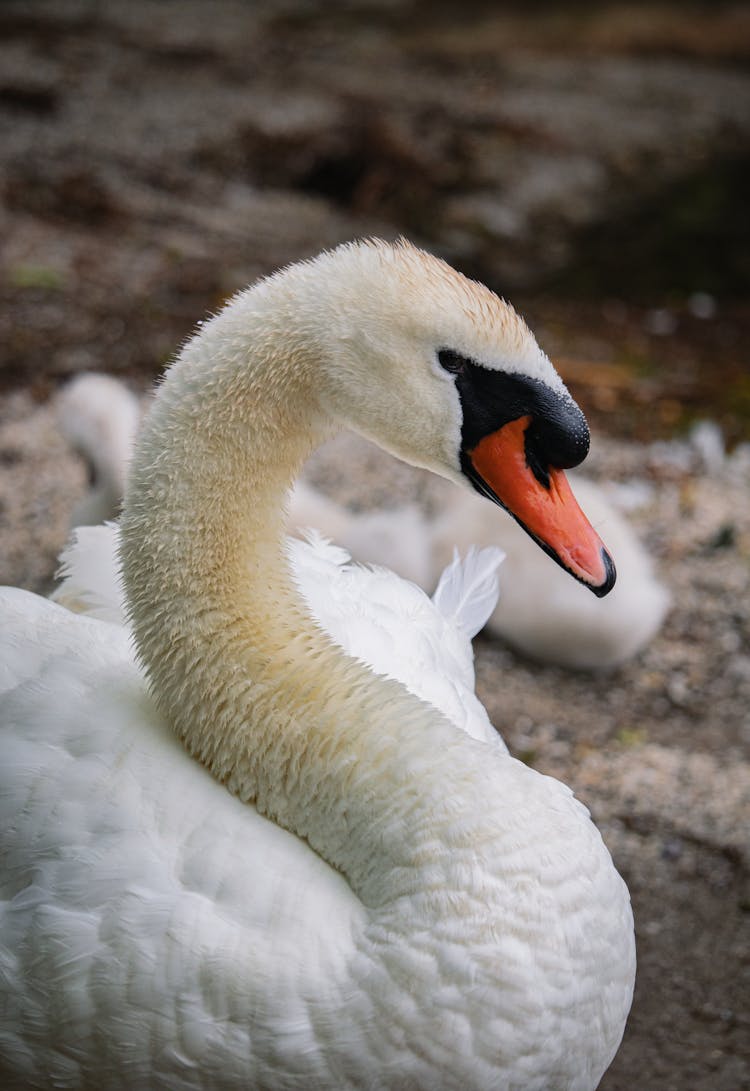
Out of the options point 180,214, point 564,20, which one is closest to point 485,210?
point 180,214

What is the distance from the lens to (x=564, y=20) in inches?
440

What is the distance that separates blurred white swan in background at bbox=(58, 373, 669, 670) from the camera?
13.2 ft

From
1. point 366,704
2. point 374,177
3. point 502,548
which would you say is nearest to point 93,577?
point 366,704

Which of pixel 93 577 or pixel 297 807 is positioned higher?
pixel 297 807

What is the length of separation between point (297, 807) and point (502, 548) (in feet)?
7.21

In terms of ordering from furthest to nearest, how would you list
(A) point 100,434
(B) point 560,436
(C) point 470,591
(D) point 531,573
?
1. (D) point 531,573
2. (A) point 100,434
3. (C) point 470,591
4. (B) point 560,436

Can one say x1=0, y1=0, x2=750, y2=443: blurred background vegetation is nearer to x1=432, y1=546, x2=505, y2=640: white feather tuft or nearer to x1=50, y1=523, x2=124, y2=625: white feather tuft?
x1=432, y1=546, x2=505, y2=640: white feather tuft

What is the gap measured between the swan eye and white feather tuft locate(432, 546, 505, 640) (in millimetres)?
1052

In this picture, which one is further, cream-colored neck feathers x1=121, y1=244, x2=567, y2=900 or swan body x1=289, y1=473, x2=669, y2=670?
swan body x1=289, y1=473, x2=669, y2=670

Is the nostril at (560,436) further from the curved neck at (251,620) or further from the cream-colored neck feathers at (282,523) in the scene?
the curved neck at (251,620)

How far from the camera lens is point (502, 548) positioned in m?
4.21

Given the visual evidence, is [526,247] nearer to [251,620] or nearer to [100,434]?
[100,434]

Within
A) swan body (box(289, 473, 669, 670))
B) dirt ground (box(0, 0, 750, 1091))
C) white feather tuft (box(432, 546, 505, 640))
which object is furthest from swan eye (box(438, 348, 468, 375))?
swan body (box(289, 473, 669, 670))

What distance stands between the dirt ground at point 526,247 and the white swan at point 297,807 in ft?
3.42
